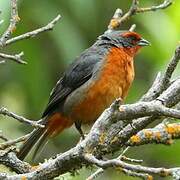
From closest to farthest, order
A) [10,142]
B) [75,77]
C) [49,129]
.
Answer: [10,142] → [49,129] → [75,77]

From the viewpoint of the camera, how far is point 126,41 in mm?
6547

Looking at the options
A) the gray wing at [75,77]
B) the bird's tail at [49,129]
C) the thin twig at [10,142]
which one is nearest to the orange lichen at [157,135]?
the thin twig at [10,142]

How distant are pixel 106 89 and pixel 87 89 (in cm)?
22

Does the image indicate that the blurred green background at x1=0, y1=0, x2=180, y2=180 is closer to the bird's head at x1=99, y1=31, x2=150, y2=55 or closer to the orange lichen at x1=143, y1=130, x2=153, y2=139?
the bird's head at x1=99, y1=31, x2=150, y2=55

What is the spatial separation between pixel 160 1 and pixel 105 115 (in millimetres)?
3721

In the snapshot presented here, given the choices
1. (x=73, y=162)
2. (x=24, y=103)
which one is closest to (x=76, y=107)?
(x=24, y=103)

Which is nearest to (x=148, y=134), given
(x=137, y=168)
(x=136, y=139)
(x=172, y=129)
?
(x=136, y=139)

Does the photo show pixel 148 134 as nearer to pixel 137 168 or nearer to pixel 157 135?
pixel 157 135

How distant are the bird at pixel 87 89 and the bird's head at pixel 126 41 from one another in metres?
0.17

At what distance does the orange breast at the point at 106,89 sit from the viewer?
18.7 ft

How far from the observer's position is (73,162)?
124 inches

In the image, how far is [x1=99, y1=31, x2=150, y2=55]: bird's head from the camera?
637 centimetres

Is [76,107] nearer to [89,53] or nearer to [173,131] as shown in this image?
[89,53]

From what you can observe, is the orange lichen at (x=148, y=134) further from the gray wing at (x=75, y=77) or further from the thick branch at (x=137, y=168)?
the gray wing at (x=75, y=77)
